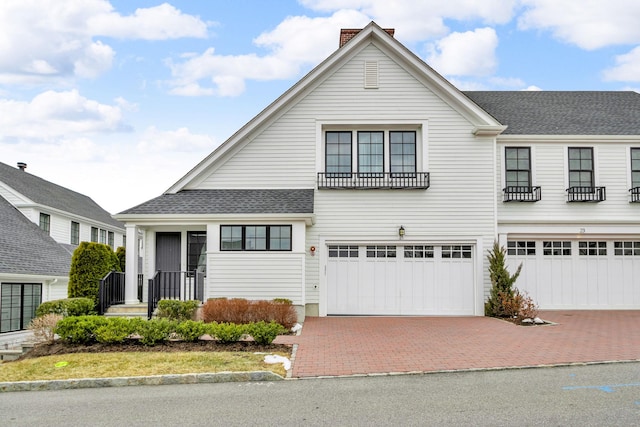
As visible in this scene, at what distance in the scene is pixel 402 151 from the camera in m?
17.8

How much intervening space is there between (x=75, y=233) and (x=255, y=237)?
19.8 meters

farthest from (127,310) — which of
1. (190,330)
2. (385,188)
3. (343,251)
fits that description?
(385,188)

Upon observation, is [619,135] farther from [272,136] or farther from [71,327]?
[71,327]

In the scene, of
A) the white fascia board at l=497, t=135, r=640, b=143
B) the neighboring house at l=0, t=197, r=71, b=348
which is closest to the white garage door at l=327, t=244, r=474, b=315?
the white fascia board at l=497, t=135, r=640, b=143

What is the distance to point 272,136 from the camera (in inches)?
696

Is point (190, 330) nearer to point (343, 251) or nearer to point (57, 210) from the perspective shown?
point (343, 251)

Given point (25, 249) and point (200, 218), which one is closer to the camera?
point (200, 218)

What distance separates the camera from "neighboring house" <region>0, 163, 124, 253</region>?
2664cm

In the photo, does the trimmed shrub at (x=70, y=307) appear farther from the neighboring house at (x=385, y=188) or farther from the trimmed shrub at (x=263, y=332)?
the trimmed shrub at (x=263, y=332)

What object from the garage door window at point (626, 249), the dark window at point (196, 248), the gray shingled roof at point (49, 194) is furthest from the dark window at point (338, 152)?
the gray shingled roof at point (49, 194)

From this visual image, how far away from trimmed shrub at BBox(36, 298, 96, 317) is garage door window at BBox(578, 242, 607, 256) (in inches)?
598

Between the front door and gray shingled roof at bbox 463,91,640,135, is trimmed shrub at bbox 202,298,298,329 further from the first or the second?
gray shingled roof at bbox 463,91,640,135

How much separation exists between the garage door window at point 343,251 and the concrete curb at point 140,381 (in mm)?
8660

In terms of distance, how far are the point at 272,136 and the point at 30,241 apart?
11416mm
